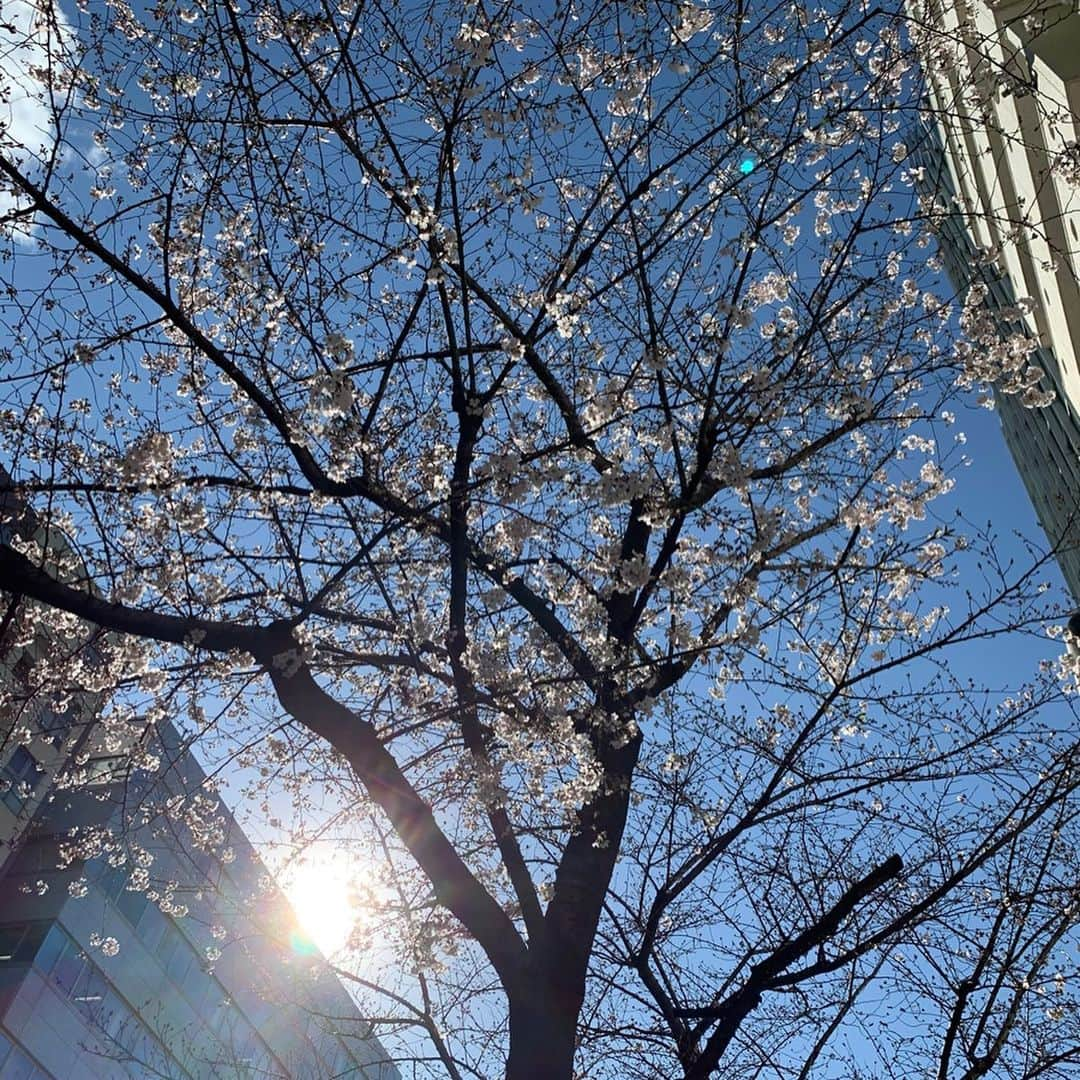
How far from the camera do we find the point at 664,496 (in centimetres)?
526

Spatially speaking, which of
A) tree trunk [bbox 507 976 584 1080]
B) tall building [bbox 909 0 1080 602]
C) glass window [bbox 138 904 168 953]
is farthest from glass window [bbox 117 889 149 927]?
tall building [bbox 909 0 1080 602]

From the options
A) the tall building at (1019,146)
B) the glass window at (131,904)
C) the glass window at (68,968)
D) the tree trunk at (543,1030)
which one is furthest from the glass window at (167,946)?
the tall building at (1019,146)

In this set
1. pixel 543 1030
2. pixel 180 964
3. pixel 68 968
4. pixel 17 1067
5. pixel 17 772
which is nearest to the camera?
pixel 543 1030

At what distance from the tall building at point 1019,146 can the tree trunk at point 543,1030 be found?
393 centimetres

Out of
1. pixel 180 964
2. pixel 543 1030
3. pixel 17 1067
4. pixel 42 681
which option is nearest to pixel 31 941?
pixel 17 1067

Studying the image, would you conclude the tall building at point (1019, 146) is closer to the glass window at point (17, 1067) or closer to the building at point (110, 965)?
the building at point (110, 965)

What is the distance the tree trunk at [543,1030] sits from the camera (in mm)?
3566

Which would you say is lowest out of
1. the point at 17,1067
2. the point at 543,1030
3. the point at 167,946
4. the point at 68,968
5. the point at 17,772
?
the point at 543,1030

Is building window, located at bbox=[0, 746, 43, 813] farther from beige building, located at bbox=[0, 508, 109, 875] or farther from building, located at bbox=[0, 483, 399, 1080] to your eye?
beige building, located at bbox=[0, 508, 109, 875]

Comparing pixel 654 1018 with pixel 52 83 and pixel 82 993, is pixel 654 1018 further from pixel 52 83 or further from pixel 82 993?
pixel 82 993

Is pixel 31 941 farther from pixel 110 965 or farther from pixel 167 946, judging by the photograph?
pixel 167 946

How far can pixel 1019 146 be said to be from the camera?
1036 cm

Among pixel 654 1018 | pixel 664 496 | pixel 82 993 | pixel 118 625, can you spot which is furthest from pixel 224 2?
pixel 82 993

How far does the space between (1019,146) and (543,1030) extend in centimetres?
1111
